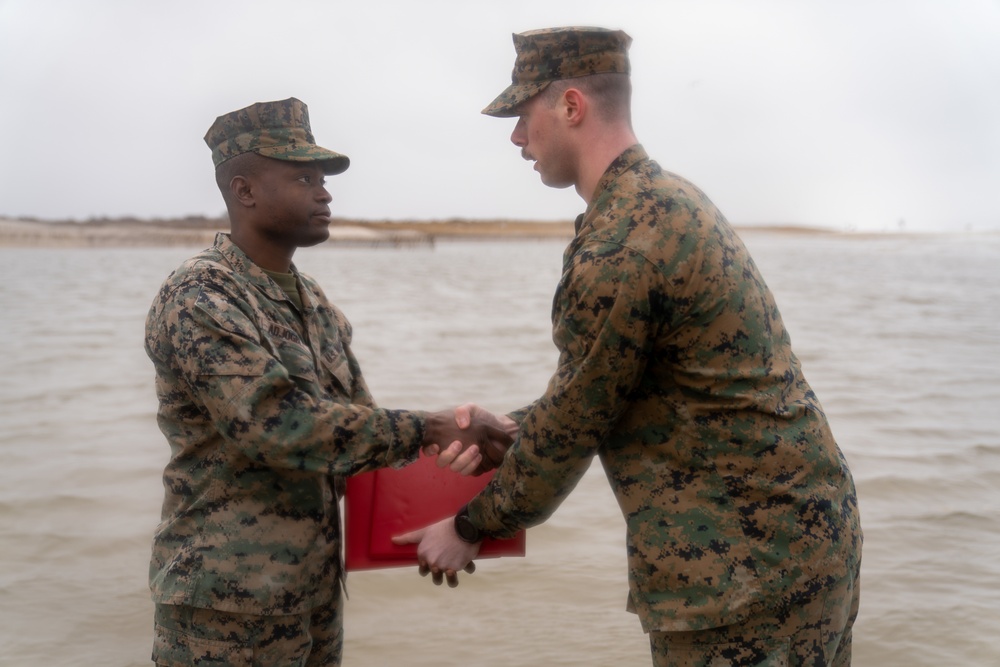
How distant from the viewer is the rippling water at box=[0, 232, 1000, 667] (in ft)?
17.2

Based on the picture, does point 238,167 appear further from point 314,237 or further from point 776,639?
point 776,639

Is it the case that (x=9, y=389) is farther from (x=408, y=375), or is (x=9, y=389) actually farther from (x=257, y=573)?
(x=257, y=573)

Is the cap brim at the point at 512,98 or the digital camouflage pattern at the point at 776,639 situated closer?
the digital camouflage pattern at the point at 776,639

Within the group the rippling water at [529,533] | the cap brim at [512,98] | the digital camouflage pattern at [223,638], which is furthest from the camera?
the rippling water at [529,533]

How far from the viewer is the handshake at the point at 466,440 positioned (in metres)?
2.94

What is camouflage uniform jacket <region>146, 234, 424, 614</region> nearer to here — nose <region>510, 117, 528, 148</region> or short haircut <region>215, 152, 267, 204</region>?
short haircut <region>215, 152, 267, 204</region>

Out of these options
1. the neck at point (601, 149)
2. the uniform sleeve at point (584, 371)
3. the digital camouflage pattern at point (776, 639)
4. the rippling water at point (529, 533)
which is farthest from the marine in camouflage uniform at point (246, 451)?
the rippling water at point (529, 533)

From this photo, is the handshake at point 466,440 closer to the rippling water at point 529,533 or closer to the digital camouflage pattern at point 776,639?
the digital camouflage pattern at point 776,639

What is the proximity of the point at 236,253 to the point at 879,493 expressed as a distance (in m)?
6.16

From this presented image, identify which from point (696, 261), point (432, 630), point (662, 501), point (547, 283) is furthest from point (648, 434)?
point (547, 283)

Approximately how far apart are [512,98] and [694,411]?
945mm

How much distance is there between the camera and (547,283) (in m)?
32.1

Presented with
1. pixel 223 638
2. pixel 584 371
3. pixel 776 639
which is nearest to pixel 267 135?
pixel 584 371

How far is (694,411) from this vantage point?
236 centimetres
